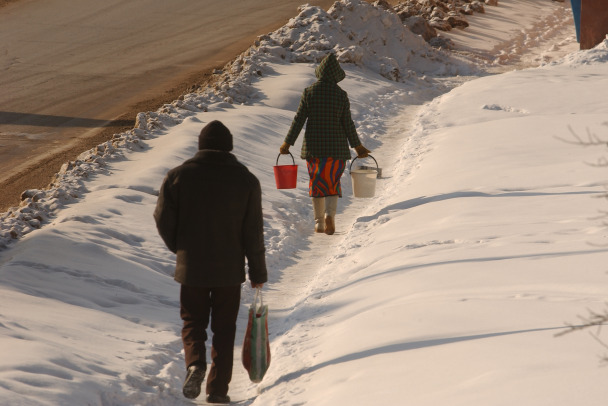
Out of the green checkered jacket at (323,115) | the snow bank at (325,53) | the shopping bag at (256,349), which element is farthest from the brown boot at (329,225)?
the snow bank at (325,53)

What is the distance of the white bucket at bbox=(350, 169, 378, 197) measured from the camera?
843 centimetres

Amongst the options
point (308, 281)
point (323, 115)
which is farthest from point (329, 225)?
point (308, 281)

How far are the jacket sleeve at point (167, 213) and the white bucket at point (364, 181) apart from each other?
3.95 meters

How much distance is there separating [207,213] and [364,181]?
13.3 ft

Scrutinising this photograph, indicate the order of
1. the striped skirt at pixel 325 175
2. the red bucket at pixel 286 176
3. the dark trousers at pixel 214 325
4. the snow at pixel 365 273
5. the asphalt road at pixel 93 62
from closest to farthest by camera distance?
the snow at pixel 365 273 → the dark trousers at pixel 214 325 → the striped skirt at pixel 325 175 → the red bucket at pixel 286 176 → the asphalt road at pixel 93 62

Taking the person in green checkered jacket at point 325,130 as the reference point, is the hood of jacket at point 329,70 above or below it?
above

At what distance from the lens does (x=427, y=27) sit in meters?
20.5

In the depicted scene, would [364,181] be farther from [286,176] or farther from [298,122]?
[298,122]

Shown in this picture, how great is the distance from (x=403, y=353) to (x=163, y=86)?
1216cm

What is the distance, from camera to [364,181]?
8.50 meters

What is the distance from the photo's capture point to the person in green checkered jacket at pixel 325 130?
784 centimetres

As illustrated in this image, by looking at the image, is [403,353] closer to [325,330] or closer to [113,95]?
[325,330]

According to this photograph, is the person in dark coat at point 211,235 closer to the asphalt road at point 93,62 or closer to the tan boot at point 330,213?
Answer: the tan boot at point 330,213

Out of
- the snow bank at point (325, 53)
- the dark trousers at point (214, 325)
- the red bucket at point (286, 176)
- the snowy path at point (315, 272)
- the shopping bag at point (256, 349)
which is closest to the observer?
the dark trousers at point (214, 325)
